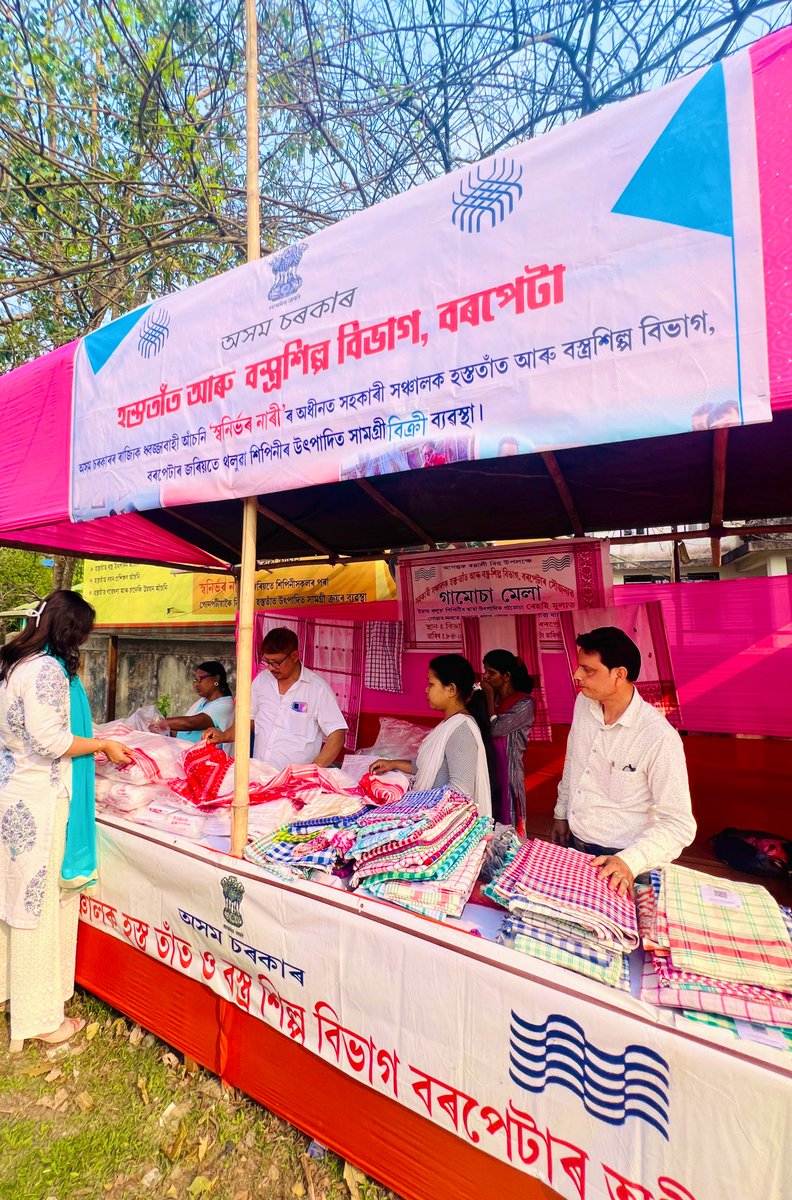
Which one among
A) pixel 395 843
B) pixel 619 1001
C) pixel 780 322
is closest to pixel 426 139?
pixel 780 322

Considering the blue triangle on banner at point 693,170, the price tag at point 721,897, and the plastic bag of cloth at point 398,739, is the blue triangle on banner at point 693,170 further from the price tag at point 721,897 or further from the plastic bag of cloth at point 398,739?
the plastic bag of cloth at point 398,739

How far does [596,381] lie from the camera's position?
1.49m

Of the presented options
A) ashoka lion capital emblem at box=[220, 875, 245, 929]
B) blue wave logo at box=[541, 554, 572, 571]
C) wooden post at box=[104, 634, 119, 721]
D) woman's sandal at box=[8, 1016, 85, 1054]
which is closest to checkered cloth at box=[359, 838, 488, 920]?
ashoka lion capital emblem at box=[220, 875, 245, 929]

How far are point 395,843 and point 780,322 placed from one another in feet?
5.90

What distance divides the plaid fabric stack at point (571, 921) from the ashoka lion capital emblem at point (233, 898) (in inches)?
37.1

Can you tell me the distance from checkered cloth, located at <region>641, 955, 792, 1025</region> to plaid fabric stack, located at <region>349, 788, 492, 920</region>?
577 mm

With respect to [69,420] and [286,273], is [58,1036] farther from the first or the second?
[286,273]

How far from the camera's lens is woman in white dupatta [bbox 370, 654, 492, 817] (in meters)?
2.54

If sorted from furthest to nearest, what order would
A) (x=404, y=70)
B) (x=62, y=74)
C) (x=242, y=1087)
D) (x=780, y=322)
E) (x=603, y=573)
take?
(x=404, y=70) < (x=62, y=74) < (x=603, y=573) < (x=242, y=1087) < (x=780, y=322)

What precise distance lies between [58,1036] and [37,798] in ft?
3.42

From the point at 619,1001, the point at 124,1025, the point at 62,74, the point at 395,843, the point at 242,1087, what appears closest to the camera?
the point at 619,1001

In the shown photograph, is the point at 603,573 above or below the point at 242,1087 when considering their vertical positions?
above

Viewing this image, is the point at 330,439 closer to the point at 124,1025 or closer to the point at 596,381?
the point at 596,381

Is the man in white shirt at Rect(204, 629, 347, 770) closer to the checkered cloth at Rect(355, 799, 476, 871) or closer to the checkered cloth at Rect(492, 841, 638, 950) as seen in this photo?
the checkered cloth at Rect(355, 799, 476, 871)
